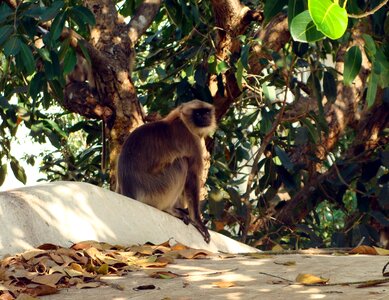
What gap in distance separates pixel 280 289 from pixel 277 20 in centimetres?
348

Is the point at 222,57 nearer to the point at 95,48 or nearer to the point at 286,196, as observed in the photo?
the point at 95,48

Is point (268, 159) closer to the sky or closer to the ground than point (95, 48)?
closer to the ground

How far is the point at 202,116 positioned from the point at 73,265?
273 cm

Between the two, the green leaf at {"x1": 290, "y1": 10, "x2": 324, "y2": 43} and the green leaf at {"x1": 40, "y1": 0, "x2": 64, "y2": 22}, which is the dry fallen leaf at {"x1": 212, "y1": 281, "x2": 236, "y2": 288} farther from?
the green leaf at {"x1": 40, "y1": 0, "x2": 64, "y2": 22}

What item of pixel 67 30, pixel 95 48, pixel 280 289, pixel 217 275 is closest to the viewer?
pixel 280 289

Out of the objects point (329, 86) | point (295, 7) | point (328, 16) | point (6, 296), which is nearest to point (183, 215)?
point (329, 86)

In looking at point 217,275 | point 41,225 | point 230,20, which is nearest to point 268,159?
point 230,20

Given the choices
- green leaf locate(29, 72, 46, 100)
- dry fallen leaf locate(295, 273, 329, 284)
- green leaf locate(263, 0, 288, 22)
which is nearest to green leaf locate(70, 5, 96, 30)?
green leaf locate(29, 72, 46, 100)

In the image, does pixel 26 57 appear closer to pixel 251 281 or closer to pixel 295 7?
pixel 251 281

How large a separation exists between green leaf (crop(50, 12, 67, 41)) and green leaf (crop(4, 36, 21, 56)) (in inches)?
7.6

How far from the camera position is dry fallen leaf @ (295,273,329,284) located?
300cm

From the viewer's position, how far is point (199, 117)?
6.11 meters

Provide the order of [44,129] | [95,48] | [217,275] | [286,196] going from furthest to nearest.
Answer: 1. [286,196]
2. [44,129]
3. [95,48]
4. [217,275]

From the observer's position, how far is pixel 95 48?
5.84m
